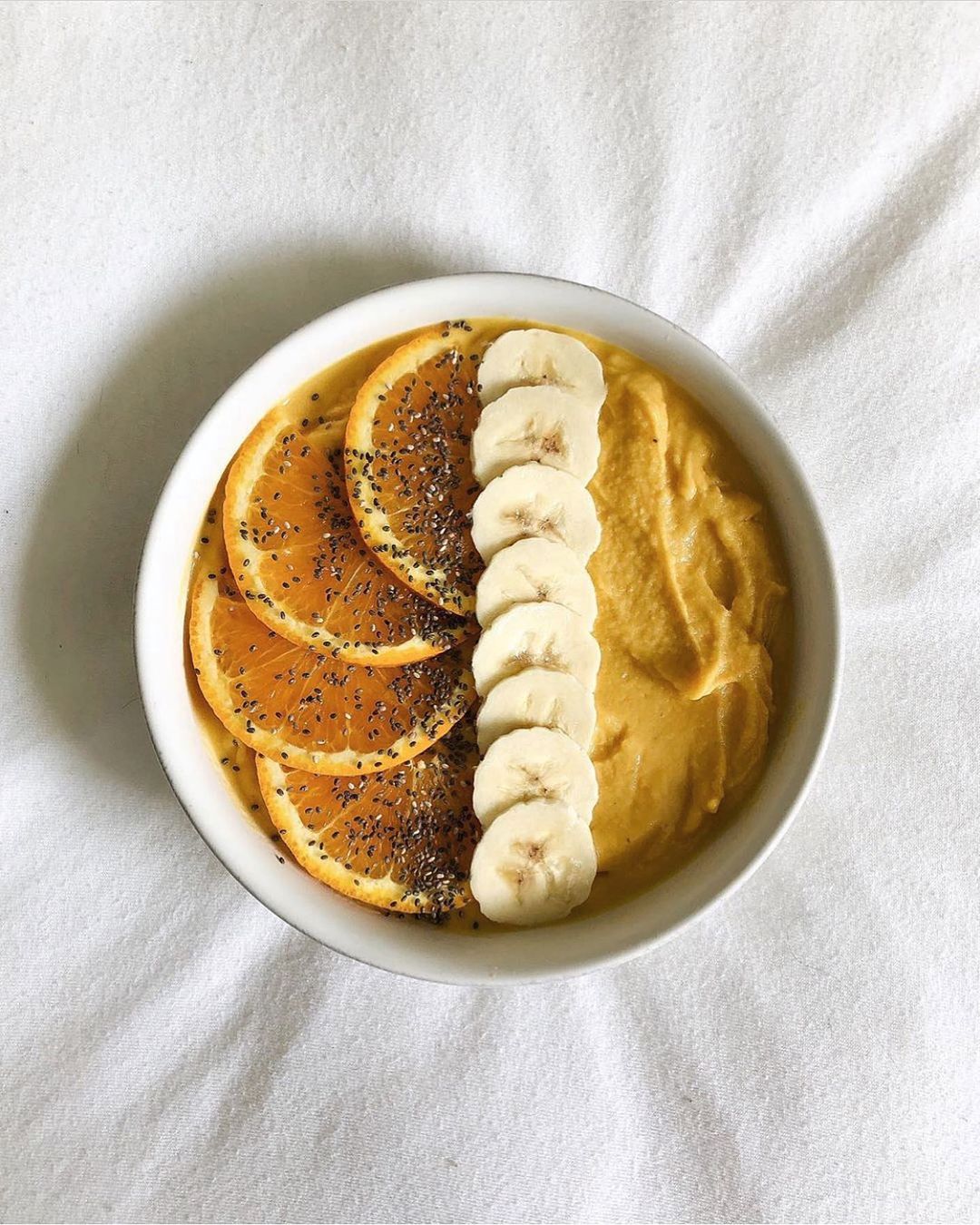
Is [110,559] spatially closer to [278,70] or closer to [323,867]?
[323,867]

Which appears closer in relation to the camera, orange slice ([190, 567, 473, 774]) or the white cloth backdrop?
orange slice ([190, 567, 473, 774])

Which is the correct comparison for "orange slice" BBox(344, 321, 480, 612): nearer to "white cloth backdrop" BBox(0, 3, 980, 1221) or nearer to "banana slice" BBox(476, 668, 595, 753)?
"banana slice" BBox(476, 668, 595, 753)

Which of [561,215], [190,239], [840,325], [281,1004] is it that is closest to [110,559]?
[190,239]

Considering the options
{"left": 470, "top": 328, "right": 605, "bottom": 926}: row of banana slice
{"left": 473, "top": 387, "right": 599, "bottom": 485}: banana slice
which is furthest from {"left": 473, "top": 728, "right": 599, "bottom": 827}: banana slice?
{"left": 473, "top": 387, "right": 599, "bottom": 485}: banana slice

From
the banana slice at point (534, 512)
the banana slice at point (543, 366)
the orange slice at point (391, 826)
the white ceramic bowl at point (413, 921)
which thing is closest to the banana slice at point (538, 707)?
the orange slice at point (391, 826)

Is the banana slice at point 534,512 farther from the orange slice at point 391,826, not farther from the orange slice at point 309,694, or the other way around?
the orange slice at point 391,826
